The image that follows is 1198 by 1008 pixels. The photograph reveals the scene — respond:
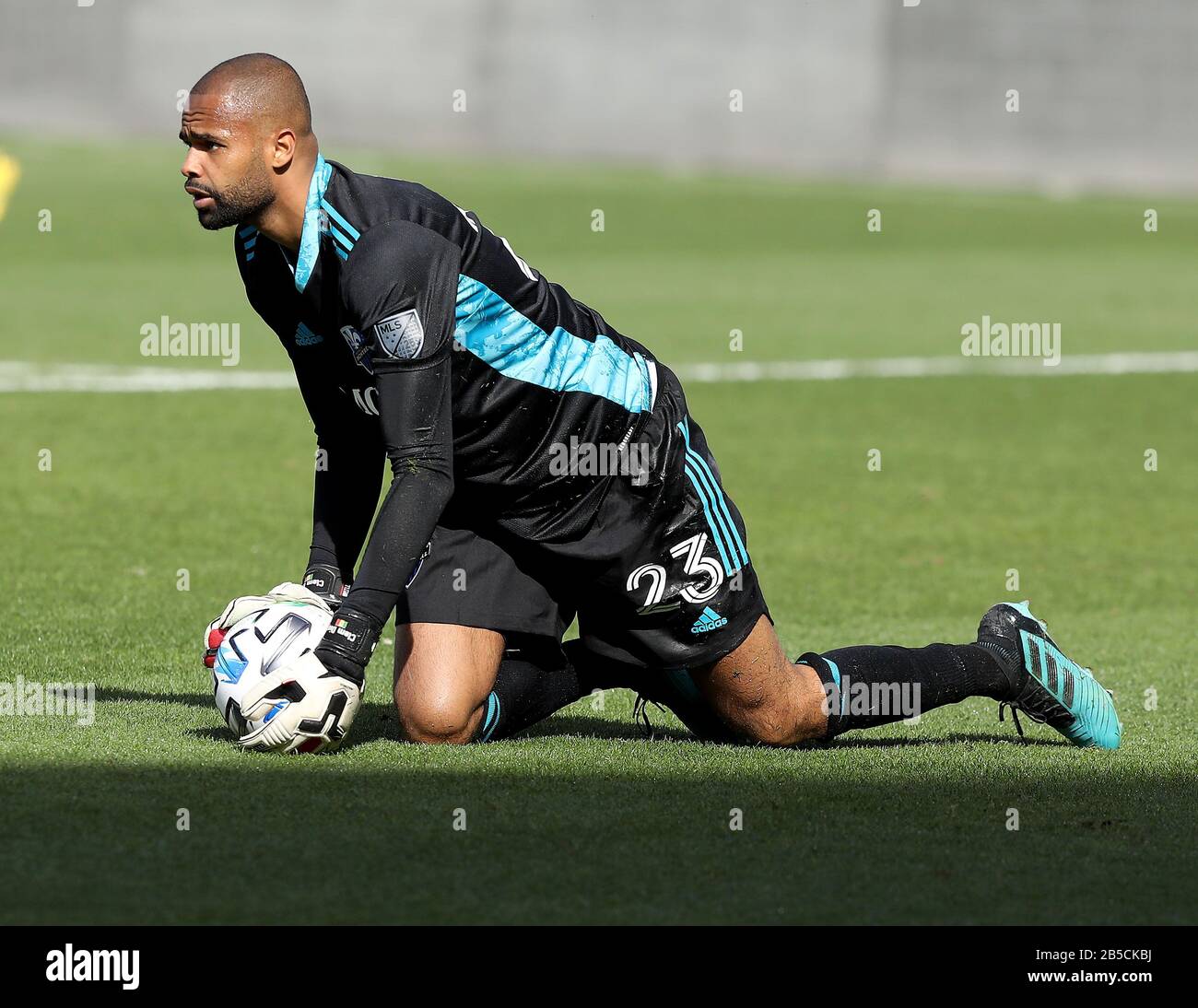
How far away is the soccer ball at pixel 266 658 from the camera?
5.30 m

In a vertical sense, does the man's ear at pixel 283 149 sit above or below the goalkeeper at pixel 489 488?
above

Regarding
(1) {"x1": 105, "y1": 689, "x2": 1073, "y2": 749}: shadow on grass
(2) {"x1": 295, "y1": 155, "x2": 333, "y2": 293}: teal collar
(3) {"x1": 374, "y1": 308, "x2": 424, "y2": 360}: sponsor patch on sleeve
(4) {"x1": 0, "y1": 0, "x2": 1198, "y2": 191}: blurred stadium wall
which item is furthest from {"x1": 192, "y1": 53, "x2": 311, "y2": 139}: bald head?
(4) {"x1": 0, "y1": 0, "x2": 1198, "y2": 191}: blurred stadium wall

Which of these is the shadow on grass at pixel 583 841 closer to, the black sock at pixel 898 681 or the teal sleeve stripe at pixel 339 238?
the black sock at pixel 898 681

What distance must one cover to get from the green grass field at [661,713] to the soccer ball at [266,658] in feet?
Result: 0.39

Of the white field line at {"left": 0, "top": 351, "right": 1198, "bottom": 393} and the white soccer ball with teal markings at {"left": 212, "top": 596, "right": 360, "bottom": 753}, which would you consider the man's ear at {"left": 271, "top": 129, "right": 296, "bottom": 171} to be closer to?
the white soccer ball with teal markings at {"left": 212, "top": 596, "right": 360, "bottom": 753}

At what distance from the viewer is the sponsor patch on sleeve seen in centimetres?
496

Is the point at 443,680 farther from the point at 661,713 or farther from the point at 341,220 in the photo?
the point at 341,220

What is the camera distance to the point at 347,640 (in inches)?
204

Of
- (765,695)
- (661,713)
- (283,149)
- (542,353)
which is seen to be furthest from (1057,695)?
(283,149)

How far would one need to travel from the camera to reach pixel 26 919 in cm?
393

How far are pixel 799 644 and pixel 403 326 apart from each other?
10.7 ft

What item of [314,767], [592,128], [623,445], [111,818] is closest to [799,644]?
[623,445]

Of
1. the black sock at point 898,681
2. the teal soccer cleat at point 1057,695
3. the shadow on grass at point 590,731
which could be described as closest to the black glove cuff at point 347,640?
the shadow on grass at point 590,731

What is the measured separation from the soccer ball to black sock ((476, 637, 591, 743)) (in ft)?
1.92
